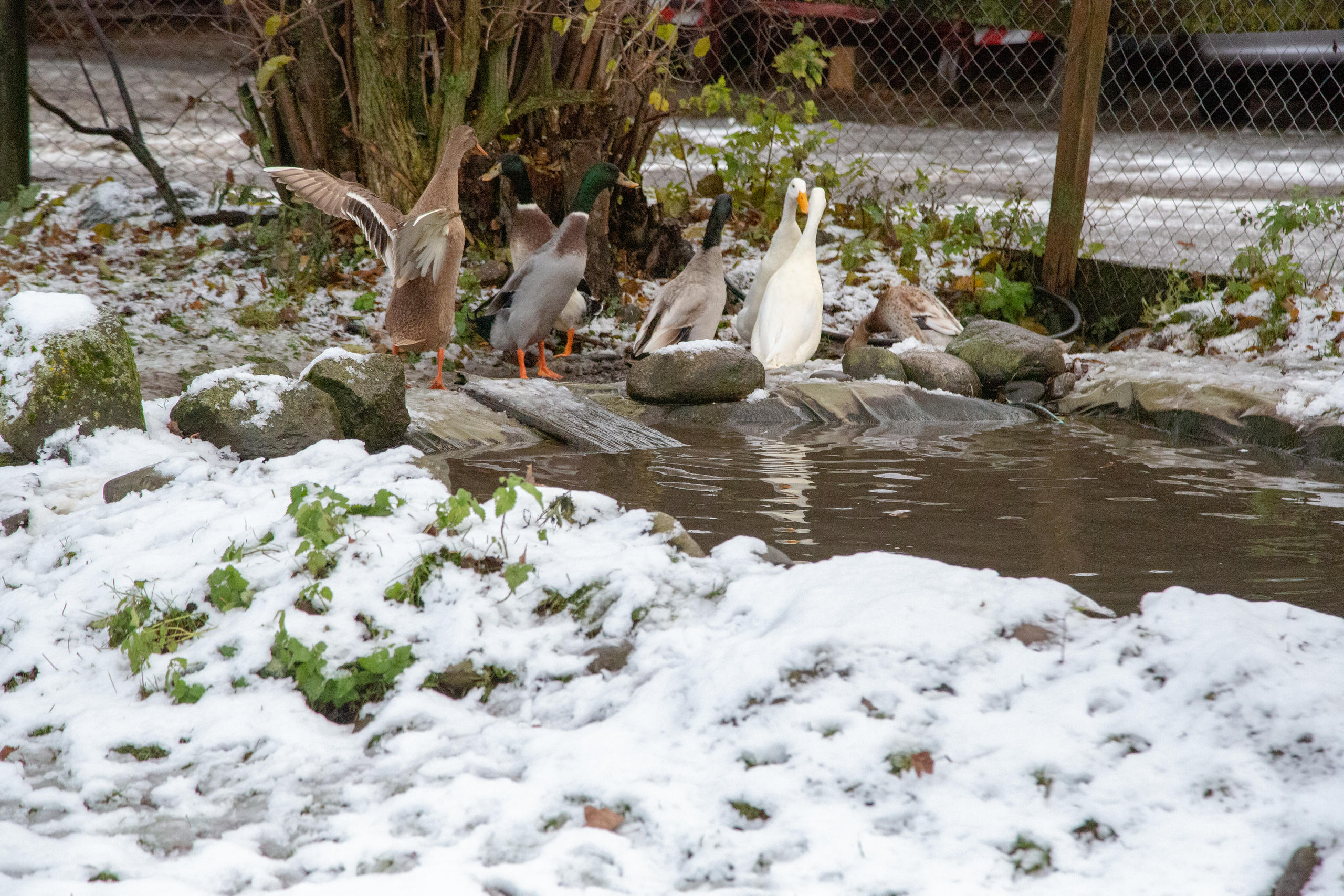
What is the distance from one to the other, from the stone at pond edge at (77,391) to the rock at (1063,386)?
406 centimetres

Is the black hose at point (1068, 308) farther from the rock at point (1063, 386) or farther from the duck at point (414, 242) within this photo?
the duck at point (414, 242)

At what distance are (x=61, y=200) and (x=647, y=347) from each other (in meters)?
4.26

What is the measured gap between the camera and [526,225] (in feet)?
20.3

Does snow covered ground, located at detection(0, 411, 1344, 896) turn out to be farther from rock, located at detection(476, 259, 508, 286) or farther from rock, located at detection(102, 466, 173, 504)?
rock, located at detection(476, 259, 508, 286)

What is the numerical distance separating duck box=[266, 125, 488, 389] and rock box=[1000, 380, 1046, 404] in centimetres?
268

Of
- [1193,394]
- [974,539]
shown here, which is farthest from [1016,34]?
[974,539]

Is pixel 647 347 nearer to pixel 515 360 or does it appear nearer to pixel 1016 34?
pixel 515 360

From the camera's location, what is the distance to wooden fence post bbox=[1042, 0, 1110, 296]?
6.52 m

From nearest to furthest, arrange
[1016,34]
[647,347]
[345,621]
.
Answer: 1. [345,621]
2. [647,347]
3. [1016,34]

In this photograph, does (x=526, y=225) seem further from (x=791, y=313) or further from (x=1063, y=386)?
(x=1063, y=386)

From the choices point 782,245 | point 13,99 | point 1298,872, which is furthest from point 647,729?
point 13,99

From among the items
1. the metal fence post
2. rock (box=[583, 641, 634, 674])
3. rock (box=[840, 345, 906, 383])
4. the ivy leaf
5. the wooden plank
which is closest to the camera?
rock (box=[583, 641, 634, 674])

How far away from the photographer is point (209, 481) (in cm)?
323

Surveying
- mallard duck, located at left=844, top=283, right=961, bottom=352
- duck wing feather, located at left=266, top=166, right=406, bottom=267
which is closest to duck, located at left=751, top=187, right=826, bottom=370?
mallard duck, located at left=844, top=283, right=961, bottom=352
